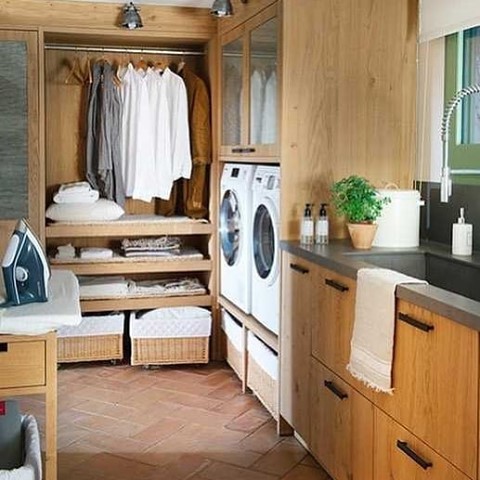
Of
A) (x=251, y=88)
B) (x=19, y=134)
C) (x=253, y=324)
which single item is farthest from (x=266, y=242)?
(x=19, y=134)

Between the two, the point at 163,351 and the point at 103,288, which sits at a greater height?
the point at 103,288

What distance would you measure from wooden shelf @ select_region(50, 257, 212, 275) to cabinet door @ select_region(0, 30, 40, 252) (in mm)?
306

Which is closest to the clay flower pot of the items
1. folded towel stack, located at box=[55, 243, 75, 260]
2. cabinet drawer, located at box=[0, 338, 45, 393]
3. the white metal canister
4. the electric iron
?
the white metal canister

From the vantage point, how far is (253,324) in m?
3.97

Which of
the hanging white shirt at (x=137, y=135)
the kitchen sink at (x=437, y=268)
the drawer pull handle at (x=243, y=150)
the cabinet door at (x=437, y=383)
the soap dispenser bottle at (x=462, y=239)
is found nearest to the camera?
the cabinet door at (x=437, y=383)

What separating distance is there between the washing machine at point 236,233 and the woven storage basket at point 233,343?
0.42ft

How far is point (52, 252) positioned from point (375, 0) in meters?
2.50

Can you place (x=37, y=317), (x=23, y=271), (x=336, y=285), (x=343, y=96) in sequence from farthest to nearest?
(x=343, y=96) → (x=336, y=285) → (x=23, y=271) → (x=37, y=317)

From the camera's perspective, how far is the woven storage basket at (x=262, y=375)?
368cm

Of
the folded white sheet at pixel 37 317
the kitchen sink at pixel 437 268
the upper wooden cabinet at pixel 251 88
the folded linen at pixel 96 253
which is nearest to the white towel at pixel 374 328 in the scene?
the kitchen sink at pixel 437 268

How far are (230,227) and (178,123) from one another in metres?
0.77

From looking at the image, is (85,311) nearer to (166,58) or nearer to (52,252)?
(52,252)

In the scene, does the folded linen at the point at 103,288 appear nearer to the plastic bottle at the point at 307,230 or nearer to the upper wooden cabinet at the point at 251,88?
the upper wooden cabinet at the point at 251,88

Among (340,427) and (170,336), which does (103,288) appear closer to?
(170,336)
